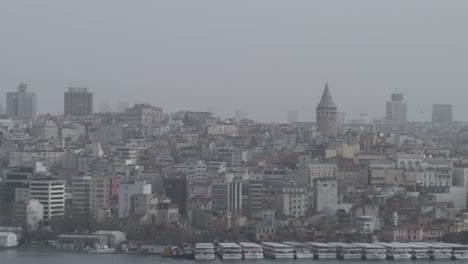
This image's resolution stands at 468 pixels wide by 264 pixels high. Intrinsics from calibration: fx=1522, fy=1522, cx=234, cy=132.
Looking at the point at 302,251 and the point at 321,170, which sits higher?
the point at 321,170

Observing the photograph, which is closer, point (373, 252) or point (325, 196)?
point (373, 252)

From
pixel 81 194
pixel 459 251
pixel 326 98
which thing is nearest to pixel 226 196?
pixel 81 194

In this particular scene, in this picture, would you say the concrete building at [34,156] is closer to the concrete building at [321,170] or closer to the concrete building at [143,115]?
the concrete building at [321,170]

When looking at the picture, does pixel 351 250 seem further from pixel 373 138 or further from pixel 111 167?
pixel 373 138

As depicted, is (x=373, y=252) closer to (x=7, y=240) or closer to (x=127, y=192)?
(x=127, y=192)

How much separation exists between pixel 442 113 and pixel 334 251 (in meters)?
36.2

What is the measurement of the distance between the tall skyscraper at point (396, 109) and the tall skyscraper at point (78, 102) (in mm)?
11144

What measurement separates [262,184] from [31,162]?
6547 millimetres

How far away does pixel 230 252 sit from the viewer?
824 inches

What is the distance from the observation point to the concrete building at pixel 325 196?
82.5 feet

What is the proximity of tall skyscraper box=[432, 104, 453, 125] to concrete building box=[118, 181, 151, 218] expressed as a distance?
32441 millimetres

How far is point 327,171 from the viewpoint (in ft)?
95.0

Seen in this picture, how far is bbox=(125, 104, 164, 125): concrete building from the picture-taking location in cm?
4506

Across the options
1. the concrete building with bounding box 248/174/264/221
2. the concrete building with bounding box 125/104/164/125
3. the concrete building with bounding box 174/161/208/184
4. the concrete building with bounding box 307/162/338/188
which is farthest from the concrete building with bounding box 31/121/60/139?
the concrete building with bounding box 248/174/264/221
